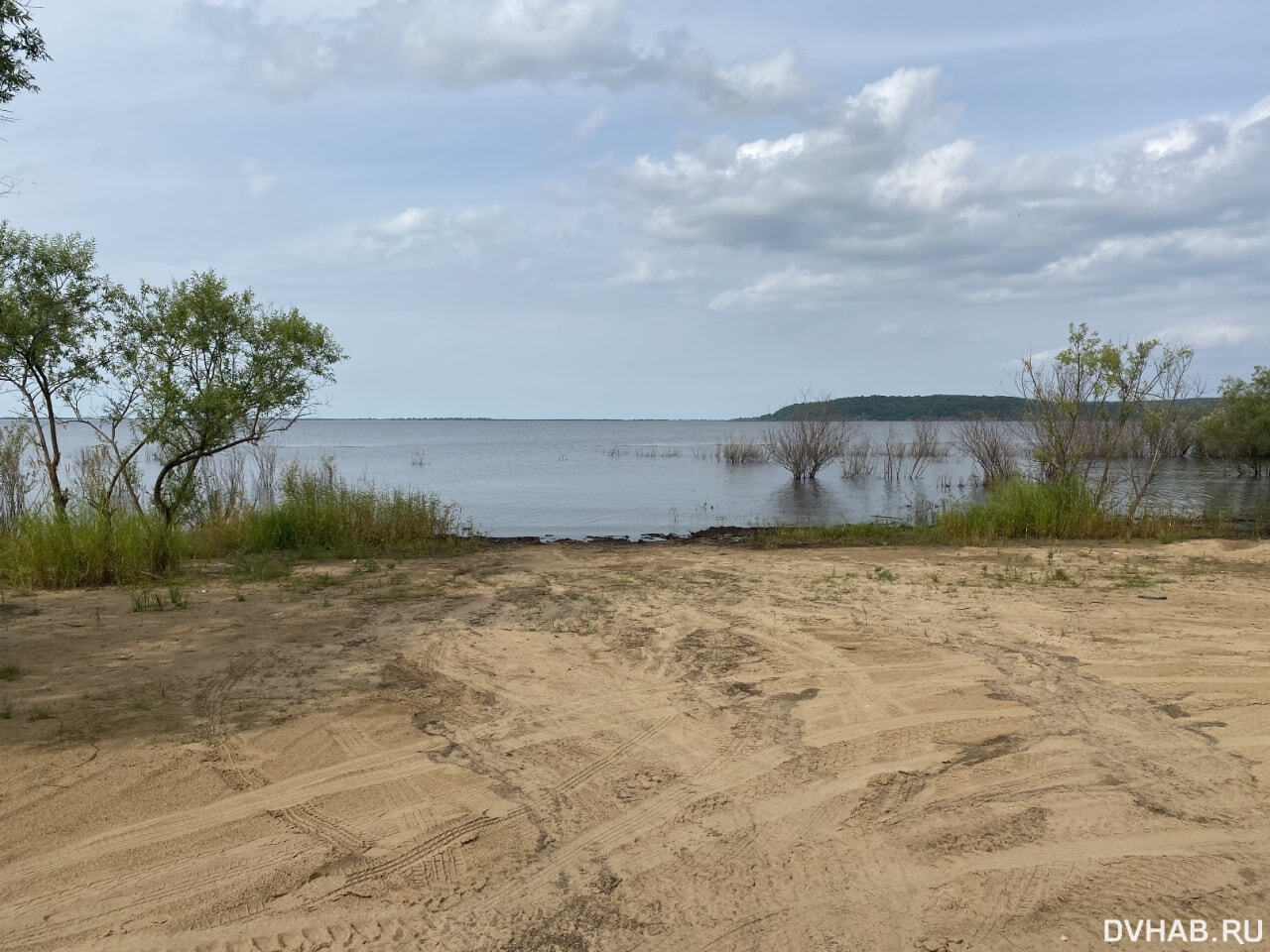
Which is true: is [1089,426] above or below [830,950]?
above

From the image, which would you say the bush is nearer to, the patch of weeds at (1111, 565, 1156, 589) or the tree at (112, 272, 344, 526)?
the patch of weeds at (1111, 565, 1156, 589)

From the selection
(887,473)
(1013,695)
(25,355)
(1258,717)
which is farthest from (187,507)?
(887,473)

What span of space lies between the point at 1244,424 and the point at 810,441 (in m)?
14.7

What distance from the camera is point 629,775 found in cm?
473

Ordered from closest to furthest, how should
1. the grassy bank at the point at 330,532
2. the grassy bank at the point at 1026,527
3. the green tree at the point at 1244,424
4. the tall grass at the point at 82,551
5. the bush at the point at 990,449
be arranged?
1. the tall grass at the point at 82,551
2. the grassy bank at the point at 330,532
3. the grassy bank at the point at 1026,527
4. the bush at the point at 990,449
5. the green tree at the point at 1244,424

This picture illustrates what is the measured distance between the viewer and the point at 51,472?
11719mm

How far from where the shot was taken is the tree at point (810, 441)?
30.9 metres

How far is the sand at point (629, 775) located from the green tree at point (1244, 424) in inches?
1037

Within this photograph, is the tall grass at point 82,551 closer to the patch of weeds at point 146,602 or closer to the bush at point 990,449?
the patch of weeds at point 146,602

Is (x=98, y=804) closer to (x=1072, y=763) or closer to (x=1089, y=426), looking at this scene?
(x=1072, y=763)

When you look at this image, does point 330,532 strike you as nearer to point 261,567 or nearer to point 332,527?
point 332,527

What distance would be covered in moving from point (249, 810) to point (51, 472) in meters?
9.70

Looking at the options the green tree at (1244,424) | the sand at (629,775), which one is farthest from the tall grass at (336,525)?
the green tree at (1244,424)

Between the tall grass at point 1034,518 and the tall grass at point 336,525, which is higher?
the tall grass at point 336,525
